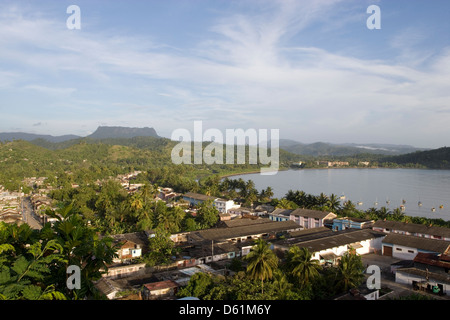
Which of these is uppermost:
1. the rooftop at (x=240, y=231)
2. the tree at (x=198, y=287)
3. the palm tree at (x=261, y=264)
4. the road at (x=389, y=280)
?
the palm tree at (x=261, y=264)

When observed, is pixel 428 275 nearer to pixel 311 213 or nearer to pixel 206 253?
pixel 206 253

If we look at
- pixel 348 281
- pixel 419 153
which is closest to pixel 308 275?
pixel 348 281

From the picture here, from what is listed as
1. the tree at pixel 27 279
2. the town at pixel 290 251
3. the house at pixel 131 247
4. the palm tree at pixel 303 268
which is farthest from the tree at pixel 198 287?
the tree at pixel 27 279

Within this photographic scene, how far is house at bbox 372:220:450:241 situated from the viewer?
46.1ft

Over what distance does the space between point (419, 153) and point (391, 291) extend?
236 ft

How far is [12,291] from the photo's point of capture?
2254 mm

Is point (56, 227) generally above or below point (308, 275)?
above

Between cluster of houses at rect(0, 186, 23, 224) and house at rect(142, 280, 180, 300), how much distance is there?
11.2 meters

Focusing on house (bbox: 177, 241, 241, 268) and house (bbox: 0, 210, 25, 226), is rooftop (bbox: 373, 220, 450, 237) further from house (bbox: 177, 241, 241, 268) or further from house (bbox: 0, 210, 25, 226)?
house (bbox: 0, 210, 25, 226)

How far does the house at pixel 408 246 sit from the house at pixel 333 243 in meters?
0.58

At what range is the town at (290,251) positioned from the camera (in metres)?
8.86

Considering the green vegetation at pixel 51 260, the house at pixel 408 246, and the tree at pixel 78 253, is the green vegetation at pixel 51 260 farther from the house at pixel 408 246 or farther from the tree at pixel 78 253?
the house at pixel 408 246

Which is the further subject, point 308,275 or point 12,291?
point 308,275
